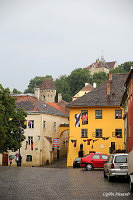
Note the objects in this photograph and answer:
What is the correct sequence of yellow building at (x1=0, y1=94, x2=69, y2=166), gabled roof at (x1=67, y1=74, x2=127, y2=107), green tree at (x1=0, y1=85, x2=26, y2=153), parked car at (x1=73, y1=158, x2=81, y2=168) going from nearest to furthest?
parked car at (x1=73, y1=158, x2=81, y2=168)
green tree at (x1=0, y1=85, x2=26, y2=153)
gabled roof at (x1=67, y1=74, x2=127, y2=107)
yellow building at (x1=0, y1=94, x2=69, y2=166)

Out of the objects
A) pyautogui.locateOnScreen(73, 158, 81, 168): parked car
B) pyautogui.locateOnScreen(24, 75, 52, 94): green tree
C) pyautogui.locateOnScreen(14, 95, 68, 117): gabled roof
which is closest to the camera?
pyautogui.locateOnScreen(73, 158, 81, 168): parked car

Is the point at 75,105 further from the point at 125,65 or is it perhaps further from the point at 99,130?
the point at 125,65

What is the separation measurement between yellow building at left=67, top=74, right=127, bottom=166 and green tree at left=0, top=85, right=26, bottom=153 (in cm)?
932

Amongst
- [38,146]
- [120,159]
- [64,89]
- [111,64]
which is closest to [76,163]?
[38,146]

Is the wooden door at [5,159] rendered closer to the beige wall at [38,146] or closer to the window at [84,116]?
the beige wall at [38,146]

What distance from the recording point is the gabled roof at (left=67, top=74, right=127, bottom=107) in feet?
174

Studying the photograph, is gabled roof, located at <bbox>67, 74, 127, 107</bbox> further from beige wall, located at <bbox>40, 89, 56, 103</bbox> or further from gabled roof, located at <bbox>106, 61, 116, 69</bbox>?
gabled roof, located at <bbox>106, 61, 116, 69</bbox>

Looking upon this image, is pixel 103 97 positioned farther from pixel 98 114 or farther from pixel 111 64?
pixel 111 64

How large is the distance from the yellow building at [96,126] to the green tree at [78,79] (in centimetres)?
7212

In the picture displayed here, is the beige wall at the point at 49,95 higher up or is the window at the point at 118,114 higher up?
the beige wall at the point at 49,95

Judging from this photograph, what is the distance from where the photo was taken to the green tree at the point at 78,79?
126 m

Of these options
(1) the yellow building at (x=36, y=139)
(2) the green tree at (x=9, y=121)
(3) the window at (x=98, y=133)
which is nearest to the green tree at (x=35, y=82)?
(1) the yellow building at (x=36, y=139)

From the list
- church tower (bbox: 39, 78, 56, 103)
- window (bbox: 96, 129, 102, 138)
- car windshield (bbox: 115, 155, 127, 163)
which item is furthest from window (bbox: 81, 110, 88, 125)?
church tower (bbox: 39, 78, 56, 103)

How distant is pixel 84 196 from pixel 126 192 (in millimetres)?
2043
